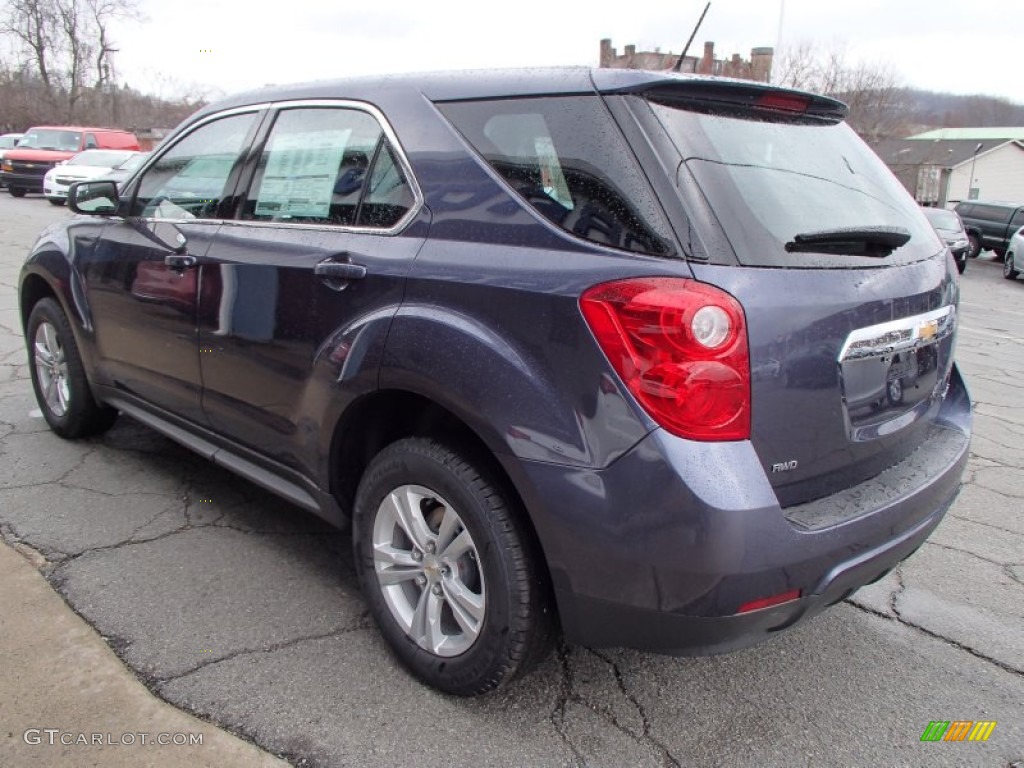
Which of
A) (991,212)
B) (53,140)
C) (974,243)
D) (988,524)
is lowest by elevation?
(974,243)

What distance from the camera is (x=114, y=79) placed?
47875 mm

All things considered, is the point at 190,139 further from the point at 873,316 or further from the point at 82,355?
the point at 873,316

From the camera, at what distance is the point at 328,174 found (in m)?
2.72

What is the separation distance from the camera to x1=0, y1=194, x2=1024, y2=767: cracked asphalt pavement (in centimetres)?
220

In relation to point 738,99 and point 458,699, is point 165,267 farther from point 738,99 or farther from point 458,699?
point 738,99

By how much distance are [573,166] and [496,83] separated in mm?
440

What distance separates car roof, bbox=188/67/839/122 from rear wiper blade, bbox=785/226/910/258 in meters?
0.47

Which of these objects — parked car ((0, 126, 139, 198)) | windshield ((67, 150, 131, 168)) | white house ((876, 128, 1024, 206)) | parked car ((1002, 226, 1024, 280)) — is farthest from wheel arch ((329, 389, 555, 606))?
white house ((876, 128, 1024, 206))

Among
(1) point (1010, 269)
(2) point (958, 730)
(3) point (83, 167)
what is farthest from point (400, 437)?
(3) point (83, 167)

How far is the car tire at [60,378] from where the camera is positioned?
13.3ft

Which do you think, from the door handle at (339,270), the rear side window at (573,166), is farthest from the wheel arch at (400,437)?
the rear side window at (573,166)

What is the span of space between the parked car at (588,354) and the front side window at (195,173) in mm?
315

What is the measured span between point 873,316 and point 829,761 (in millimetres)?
1174

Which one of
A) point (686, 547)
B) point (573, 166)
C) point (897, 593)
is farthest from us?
point (897, 593)
